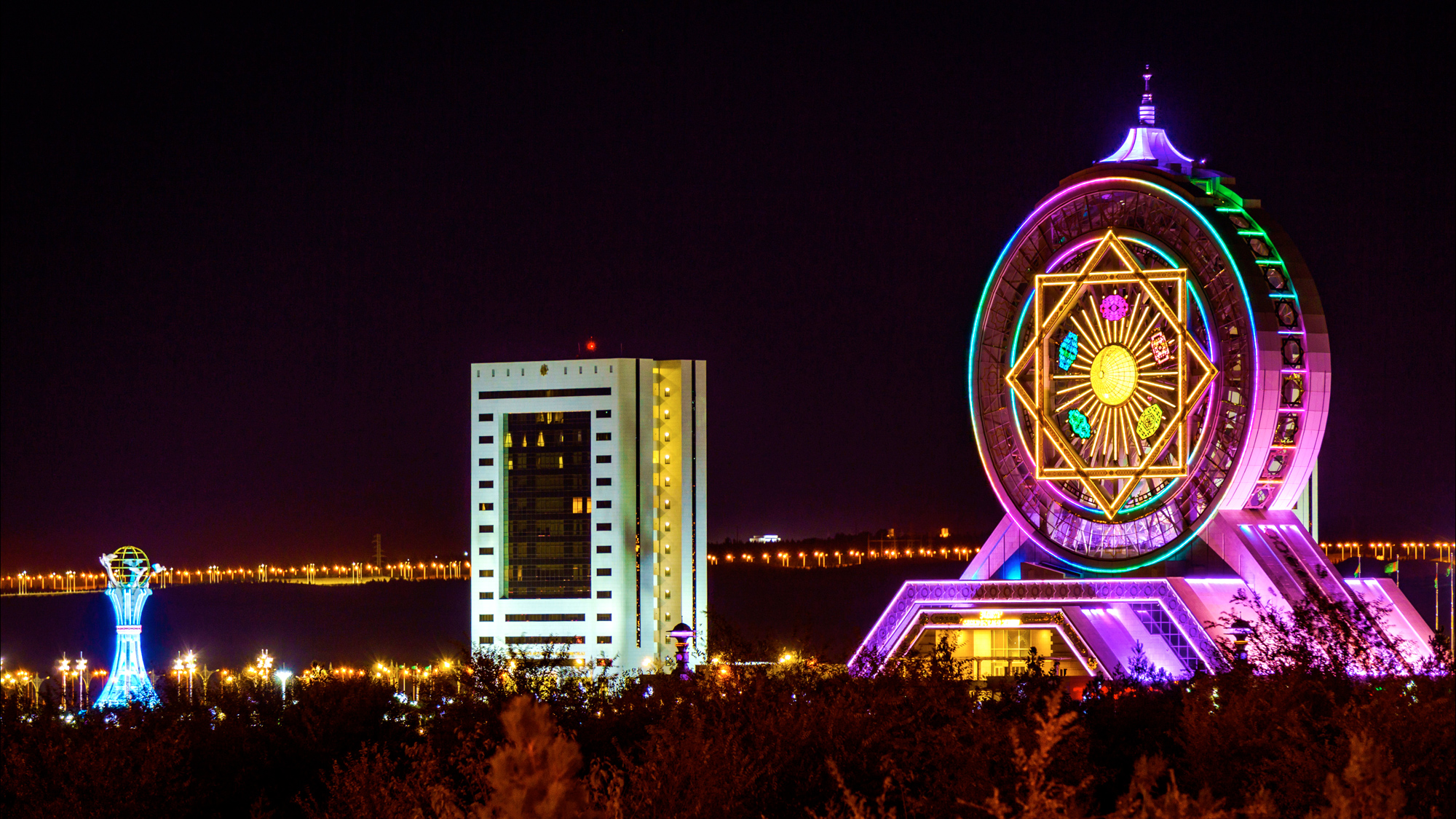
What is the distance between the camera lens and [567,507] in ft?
292

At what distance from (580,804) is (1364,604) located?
2836 centimetres

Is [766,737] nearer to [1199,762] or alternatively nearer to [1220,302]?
[1199,762]

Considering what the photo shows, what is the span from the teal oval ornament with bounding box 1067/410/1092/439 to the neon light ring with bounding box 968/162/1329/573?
4 centimetres

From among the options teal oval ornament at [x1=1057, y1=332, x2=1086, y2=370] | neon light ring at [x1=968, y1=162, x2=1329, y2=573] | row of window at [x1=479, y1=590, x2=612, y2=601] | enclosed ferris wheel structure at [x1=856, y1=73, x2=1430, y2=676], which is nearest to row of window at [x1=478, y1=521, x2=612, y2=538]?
row of window at [x1=479, y1=590, x2=612, y2=601]

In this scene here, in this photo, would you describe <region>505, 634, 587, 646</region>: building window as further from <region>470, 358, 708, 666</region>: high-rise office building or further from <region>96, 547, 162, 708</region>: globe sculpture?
<region>96, 547, 162, 708</region>: globe sculpture

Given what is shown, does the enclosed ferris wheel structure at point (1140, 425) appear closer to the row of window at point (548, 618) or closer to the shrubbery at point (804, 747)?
the shrubbery at point (804, 747)

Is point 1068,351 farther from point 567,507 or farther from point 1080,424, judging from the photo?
point 567,507

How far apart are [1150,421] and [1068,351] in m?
3.31

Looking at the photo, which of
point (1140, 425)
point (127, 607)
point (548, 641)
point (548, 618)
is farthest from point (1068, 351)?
point (548, 618)

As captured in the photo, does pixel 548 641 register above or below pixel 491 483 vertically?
below

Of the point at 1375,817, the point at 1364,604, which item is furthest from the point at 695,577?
the point at 1375,817

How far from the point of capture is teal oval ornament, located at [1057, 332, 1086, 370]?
1892 inches

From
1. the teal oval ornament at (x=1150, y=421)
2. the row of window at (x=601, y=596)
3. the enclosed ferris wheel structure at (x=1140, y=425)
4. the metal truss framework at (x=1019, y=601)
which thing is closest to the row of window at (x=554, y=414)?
the row of window at (x=601, y=596)

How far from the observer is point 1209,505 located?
4462 centimetres
